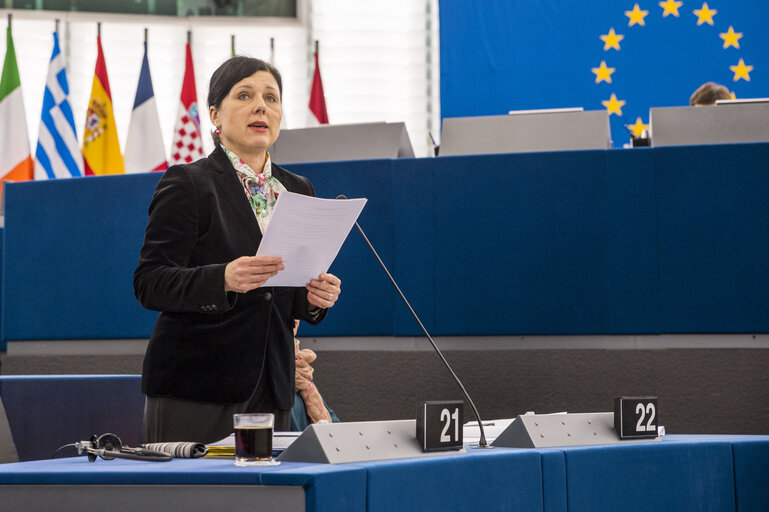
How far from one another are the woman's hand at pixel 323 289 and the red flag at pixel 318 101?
4.91 metres

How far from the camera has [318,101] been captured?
6.56 metres

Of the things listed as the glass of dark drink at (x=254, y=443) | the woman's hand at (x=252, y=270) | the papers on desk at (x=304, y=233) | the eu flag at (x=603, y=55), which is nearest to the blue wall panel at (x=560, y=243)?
the papers on desk at (x=304, y=233)

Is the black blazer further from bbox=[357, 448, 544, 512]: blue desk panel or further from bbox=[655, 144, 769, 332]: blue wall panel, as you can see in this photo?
bbox=[655, 144, 769, 332]: blue wall panel

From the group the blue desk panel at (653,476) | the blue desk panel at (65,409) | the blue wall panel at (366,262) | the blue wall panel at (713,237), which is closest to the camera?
the blue desk panel at (653,476)

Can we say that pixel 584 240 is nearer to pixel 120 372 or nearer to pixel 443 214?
pixel 443 214

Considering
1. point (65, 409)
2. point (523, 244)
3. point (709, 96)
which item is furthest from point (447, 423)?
point (709, 96)

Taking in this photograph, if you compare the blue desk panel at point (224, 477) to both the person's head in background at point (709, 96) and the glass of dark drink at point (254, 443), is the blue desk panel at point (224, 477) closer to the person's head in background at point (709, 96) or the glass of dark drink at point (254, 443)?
the glass of dark drink at point (254, 443)

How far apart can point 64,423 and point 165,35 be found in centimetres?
512

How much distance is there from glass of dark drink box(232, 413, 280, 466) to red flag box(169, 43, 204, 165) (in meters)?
5.19

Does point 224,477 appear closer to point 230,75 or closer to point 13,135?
point 230,75

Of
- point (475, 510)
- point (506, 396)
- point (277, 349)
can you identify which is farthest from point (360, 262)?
point (475, 510)

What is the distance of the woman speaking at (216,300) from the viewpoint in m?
1.61

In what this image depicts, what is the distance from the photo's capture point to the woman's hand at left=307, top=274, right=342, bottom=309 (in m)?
1.69

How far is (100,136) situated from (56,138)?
0.92 feet
